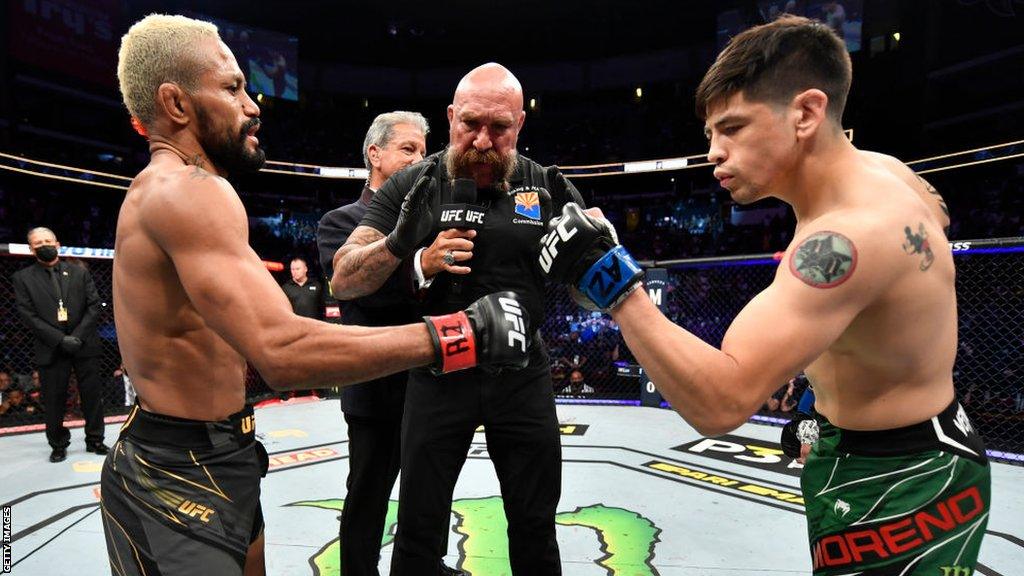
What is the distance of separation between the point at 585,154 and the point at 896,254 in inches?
653

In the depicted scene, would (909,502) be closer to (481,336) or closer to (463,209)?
(481,336)

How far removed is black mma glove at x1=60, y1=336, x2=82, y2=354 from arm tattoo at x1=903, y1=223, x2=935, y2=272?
4883mm

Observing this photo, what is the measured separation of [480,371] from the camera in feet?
5.69

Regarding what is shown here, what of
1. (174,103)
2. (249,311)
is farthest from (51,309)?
(249,311)

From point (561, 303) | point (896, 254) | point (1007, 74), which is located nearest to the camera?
point (896, 254)

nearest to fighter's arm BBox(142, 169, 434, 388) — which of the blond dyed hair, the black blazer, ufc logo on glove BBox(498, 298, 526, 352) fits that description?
ufc logo on glove BBox(498, 298, 526, 352)

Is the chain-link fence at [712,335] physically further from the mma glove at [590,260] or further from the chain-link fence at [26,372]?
the mma glove at [590,260]

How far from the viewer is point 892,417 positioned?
1.11 m

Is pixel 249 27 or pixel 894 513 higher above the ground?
pixel 249 27

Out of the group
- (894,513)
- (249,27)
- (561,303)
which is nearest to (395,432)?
(894,513)

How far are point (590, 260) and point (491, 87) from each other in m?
0.82

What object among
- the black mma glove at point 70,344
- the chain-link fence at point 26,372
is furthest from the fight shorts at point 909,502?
the chain-link fence at point 26,372

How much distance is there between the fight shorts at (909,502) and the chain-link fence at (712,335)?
335 cm

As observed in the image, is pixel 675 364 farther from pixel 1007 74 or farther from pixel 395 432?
pixel 1007 74
